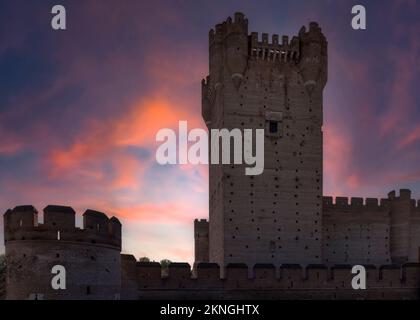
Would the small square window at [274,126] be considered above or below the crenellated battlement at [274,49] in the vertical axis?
below

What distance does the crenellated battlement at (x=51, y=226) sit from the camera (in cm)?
1337

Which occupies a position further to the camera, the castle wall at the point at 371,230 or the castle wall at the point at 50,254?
the castle wall at the point at 371,230

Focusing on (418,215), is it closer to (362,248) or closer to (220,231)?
(362,248)

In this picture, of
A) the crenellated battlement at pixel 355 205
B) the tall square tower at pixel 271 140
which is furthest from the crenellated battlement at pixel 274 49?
the crenellated battlement at pixel 355 205

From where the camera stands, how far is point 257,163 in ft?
84.6

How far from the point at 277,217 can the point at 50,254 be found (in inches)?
603

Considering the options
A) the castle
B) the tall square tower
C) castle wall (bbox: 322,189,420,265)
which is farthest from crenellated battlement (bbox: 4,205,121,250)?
castle wall (bbox: 322,189,420,265)

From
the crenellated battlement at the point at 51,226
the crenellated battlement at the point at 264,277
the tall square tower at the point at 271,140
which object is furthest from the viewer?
the tall square tower at the point at 271,140

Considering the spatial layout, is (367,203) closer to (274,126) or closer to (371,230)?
(371,230)

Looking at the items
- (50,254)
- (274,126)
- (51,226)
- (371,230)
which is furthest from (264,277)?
(371,230)

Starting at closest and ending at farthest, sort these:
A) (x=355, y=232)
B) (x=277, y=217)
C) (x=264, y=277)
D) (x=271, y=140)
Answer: (x=264, y=277)
(x=277, y=217)
(x=271, y=140)
(x=355, y=232)

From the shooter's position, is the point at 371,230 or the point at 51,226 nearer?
the point at 51,226

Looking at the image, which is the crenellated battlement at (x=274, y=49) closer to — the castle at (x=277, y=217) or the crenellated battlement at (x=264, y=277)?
the castle at (x=277, y=217)

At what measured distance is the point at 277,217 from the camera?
2548 cm
